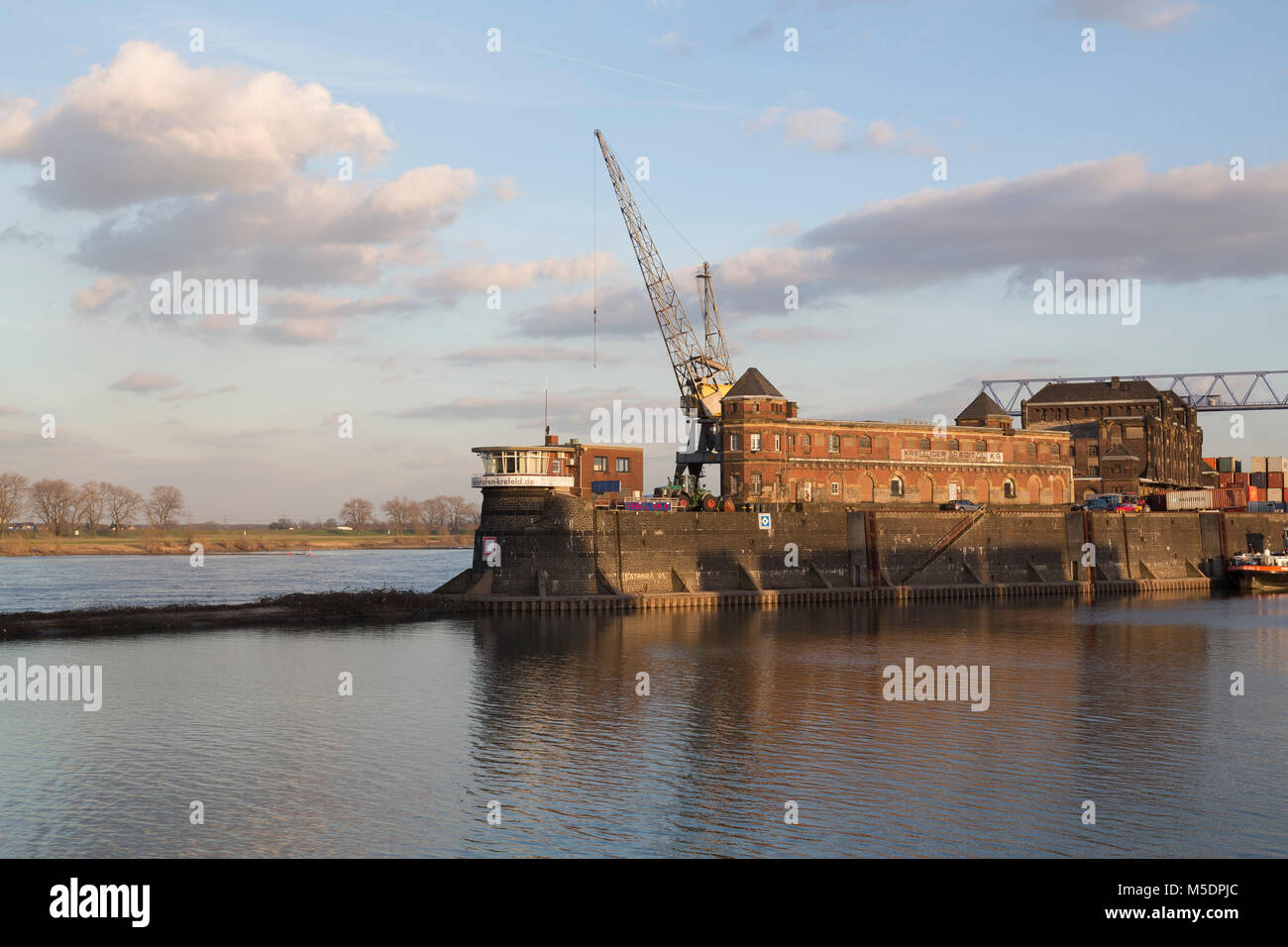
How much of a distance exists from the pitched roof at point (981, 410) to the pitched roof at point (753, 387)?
32.5 m

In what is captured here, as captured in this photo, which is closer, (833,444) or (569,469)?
(569,469)

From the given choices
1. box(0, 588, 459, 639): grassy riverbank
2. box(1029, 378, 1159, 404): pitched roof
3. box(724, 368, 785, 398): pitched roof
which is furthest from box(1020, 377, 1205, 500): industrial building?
box(0, 588, 459, 639): grassy riverbank

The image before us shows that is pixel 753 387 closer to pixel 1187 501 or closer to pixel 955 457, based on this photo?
pixel 955 457

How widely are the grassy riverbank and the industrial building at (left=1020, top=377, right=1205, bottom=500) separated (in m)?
97.5

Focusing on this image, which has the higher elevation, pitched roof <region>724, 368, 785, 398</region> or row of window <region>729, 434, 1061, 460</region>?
pitched roof <region>724, 368, 785, 398</region>

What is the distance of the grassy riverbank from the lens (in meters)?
83.2

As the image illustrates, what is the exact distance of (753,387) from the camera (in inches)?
4621

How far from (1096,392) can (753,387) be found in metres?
93.0

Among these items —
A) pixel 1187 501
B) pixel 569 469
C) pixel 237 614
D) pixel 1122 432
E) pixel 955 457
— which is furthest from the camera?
pixel 1122 432

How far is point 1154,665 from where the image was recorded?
68062 millimetres

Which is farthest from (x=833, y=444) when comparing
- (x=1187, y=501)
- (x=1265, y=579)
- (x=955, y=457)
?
(x=1187, y=501)

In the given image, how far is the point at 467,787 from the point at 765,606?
64.6 metres

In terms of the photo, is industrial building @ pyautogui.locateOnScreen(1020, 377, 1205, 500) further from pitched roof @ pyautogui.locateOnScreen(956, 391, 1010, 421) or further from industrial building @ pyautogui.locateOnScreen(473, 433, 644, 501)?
industrial building @ pyautogui.locateOnScreen(473, 433, 644, 501)

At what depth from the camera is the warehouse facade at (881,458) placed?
4592 inches
